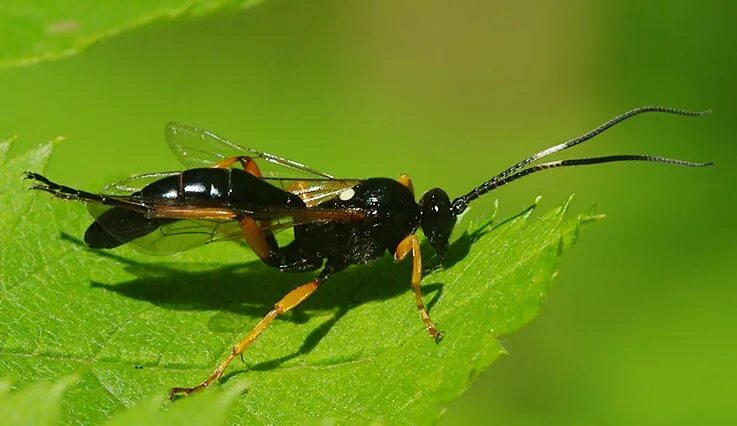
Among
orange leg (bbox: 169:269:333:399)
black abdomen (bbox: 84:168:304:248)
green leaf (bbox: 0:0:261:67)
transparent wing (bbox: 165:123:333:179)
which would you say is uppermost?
green leaf (bbox: 0:0:261:67)

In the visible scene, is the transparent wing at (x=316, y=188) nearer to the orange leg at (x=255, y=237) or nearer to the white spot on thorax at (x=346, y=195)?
the white spot on thorax at (x=346, y=195)

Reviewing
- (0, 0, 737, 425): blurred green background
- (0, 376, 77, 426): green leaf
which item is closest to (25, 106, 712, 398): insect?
(0, 376, 77, 426): green leaf

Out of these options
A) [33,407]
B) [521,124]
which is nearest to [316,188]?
[33,407]

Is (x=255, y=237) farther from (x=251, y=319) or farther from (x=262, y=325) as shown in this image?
(x=262, y=325)

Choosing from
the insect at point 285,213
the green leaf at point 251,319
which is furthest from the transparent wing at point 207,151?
the green leaf at point 251,319

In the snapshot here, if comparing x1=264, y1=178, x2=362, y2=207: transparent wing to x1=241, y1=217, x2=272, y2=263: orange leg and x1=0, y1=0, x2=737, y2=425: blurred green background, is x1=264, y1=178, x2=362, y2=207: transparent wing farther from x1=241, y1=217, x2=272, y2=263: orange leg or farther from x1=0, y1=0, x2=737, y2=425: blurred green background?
x1=0, y1=0, x2=737, y2=425: blurred green background

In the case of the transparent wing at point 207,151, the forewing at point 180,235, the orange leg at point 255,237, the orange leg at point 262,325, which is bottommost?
the orange leg at point 262,325

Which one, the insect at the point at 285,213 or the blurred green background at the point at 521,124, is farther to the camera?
the blurred green background at the point at 521,124
